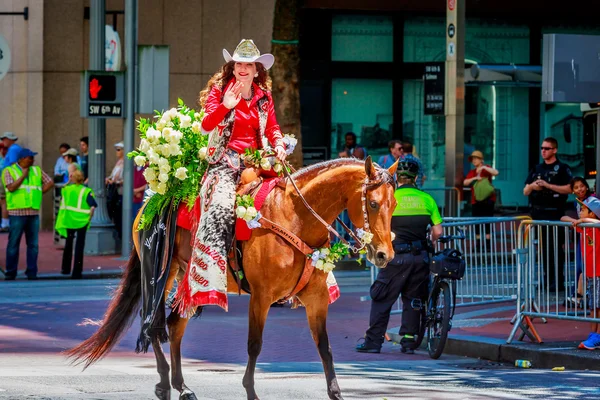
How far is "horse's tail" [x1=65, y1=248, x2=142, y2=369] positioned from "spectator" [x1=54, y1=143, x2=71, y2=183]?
16.1 m

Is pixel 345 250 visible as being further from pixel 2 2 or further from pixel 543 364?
pixel 2 2

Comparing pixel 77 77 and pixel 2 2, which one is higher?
pixel 2 2

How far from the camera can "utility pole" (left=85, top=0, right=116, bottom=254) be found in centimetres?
2277

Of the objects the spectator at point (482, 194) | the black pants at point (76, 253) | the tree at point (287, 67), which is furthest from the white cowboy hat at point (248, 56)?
the spectator at point (482, 194)

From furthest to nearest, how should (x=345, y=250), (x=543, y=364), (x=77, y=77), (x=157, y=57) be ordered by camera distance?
1. (x=77, y=77)
2. (x=157, y=57)
3. (x=543, y=364)
4. (x=345, y=250)

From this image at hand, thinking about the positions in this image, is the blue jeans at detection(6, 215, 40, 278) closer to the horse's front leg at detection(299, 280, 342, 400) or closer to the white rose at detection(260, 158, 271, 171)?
the white rose at detection(260, 158, 271, 171)

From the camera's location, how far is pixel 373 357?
12.6 meters

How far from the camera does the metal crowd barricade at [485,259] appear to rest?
14273mm

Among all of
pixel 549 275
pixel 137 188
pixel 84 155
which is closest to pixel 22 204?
pixel 137 188

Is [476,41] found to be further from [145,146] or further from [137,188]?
[145,146]

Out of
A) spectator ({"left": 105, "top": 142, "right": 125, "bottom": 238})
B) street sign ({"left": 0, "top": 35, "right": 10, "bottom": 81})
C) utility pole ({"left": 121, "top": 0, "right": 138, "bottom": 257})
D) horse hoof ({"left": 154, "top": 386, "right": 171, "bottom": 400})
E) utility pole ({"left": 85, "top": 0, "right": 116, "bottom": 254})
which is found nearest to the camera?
horse hoof ({"left": 154, "top": 386, "right": 171, "bottom": 400})

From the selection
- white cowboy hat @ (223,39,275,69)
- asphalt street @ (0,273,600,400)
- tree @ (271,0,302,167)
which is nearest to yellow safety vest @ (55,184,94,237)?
asphalt street @ (0,273,600,400)

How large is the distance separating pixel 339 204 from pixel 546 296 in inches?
185

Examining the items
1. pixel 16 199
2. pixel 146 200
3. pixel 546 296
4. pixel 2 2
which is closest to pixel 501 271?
pixel 546 296
